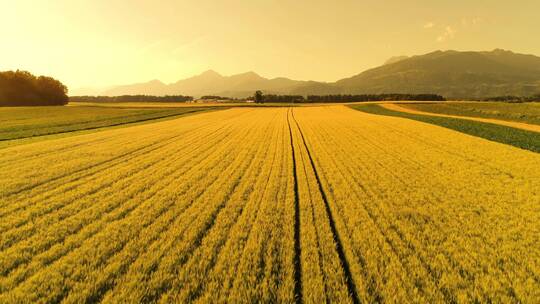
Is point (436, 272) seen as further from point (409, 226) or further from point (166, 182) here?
point (166, 182)

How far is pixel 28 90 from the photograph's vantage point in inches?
2943

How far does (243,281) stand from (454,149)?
53.8ft

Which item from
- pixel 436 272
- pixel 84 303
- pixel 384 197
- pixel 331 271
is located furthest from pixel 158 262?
pixel 384 197

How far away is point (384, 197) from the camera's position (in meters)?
7.84

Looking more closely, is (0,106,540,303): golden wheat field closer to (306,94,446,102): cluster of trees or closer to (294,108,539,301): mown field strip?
(294,108,539,301): mown field strip

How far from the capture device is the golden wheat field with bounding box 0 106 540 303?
3961 mm

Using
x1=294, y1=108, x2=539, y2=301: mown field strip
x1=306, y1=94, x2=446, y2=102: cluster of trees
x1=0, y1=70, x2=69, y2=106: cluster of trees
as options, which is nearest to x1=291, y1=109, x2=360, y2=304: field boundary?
x1=294, y1=108, x2=539, y2=301: mown field strip

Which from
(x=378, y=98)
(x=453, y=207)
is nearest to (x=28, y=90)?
(x=453, y=207)

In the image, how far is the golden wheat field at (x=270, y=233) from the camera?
3.96m

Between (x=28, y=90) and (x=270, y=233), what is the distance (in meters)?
103

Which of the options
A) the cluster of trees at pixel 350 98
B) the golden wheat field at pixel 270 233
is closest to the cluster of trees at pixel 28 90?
the cluster of trees at pixel 350 98

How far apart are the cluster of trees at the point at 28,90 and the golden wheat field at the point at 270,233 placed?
88853 millimetres

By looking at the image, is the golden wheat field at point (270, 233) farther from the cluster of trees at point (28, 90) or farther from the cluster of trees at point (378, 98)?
the cluster of trees at point (378, 98)

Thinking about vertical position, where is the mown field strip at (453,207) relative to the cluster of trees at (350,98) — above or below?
below
